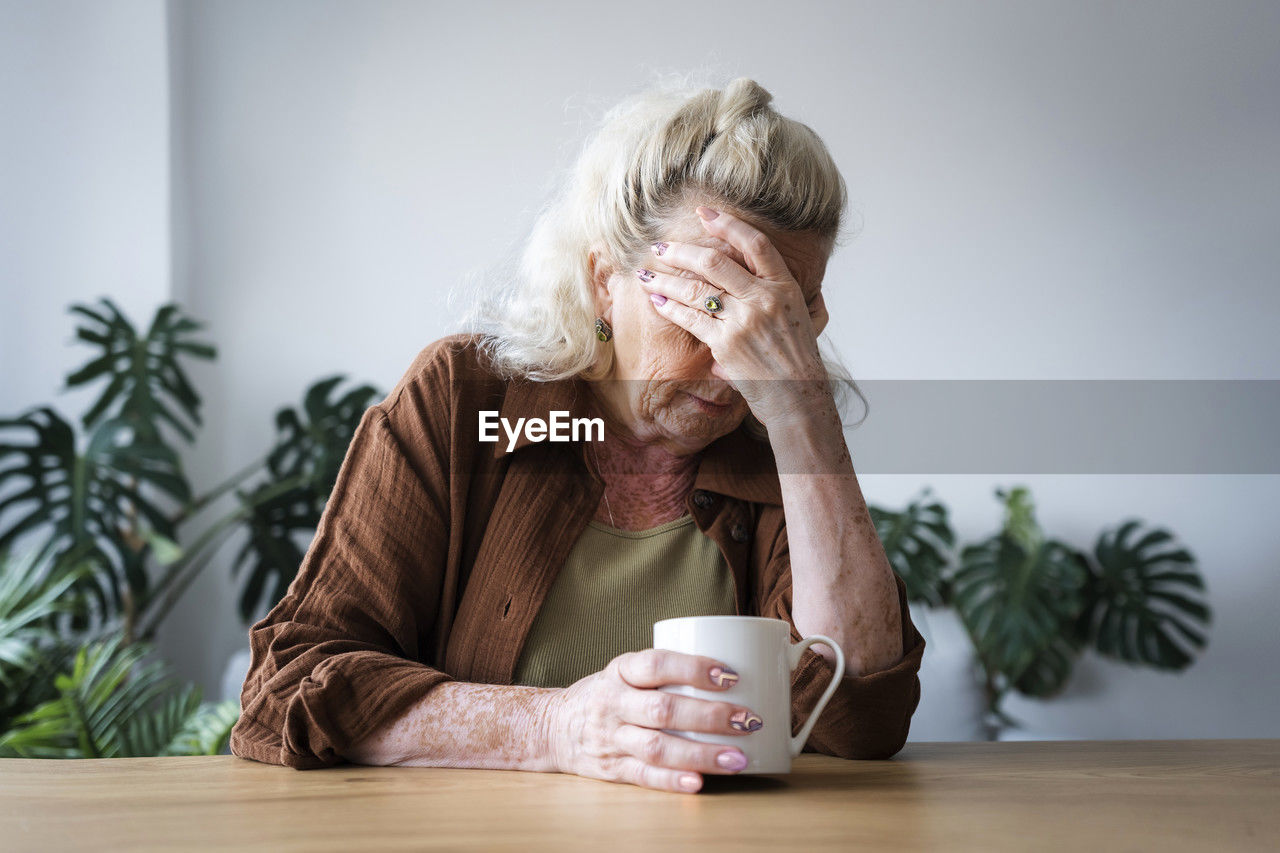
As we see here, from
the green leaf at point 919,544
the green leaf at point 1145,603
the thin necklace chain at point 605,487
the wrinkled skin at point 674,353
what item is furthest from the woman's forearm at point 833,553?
the green leaf at point 1145,603

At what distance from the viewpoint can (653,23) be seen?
3555 mm

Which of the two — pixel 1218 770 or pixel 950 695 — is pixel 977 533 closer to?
pixel 950 695

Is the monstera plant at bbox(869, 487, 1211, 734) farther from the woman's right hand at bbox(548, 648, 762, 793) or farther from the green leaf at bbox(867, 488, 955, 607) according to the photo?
the woman's right hand at bbox(548, 648, 762, 793)

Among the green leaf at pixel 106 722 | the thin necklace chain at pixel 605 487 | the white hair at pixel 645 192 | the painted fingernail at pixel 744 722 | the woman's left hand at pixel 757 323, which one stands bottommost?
the green leaf at pixel 106 722

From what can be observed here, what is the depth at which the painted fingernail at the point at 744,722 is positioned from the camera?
71cm

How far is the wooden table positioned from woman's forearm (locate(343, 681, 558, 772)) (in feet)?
0.05

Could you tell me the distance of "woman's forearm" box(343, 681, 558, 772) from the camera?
816mm

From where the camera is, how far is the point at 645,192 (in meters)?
1.15

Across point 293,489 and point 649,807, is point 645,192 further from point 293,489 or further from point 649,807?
Result: point 293,489

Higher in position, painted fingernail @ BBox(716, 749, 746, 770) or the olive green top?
the olive green top

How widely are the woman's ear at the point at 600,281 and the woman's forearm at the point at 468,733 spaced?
524 millimetres

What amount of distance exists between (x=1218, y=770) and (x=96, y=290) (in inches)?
126

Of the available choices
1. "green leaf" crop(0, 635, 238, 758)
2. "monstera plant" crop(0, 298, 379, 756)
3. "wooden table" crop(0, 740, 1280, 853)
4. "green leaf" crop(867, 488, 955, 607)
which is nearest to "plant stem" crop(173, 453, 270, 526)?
"monstera plant" crop(0, 298, 379, 756)

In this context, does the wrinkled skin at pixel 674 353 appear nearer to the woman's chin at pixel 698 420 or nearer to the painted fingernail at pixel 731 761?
the woman's chin at pixel 698 420
